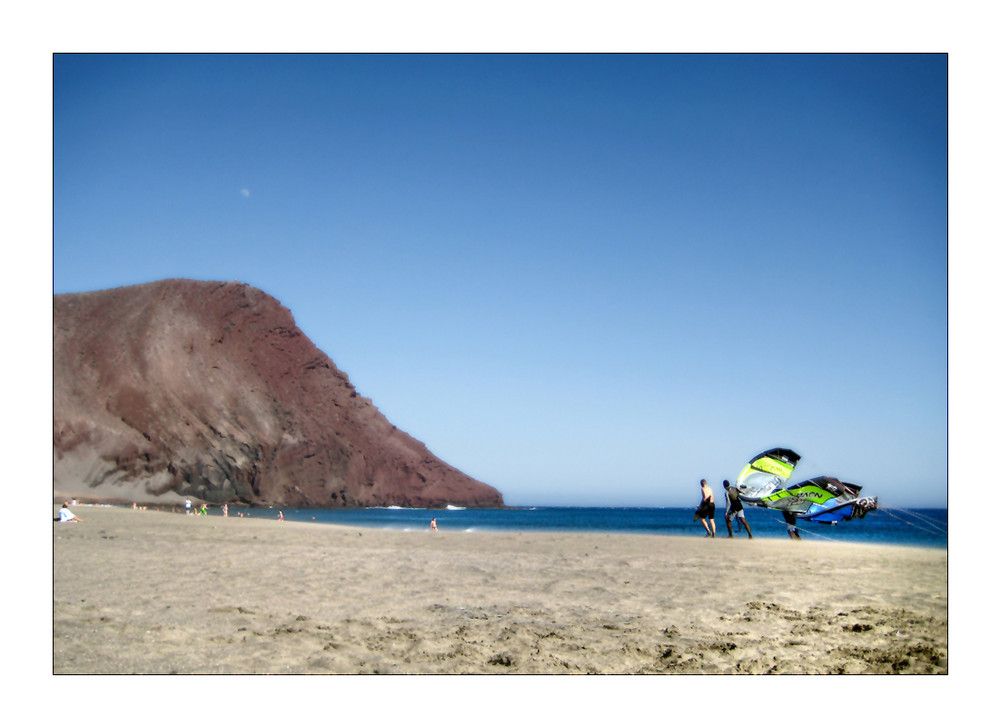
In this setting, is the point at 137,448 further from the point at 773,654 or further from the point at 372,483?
the point at 773,654

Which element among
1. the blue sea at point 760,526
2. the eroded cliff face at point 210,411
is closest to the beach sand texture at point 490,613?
the blue sea at point 760,526

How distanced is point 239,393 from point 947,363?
9890 cm

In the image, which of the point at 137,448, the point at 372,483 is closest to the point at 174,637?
the point at 137,448

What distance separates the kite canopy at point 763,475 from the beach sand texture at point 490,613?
2.92m

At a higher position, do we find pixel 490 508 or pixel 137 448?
pixel 137 448

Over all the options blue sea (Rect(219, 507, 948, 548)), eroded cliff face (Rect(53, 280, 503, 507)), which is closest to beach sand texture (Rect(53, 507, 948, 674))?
blue sea (Rect(219, 507, 948, 548))

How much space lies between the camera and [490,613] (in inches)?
317

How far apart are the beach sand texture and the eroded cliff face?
69.6 m

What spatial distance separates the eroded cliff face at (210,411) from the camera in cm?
7794

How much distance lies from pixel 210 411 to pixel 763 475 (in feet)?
312

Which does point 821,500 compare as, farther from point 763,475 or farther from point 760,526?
point 760,526

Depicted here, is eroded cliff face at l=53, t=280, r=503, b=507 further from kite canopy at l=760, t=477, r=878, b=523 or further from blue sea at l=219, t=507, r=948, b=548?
kite canopy at l=760, t=477, r=878, b=523

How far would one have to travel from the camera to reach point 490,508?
13812cm

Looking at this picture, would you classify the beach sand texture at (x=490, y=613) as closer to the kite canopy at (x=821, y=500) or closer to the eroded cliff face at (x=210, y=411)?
the kite canopy at (x=821, y=500)
